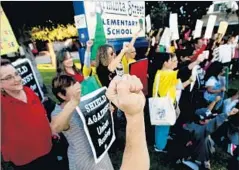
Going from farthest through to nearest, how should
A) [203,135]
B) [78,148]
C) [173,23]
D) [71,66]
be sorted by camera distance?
[173,23] → [203,135] → [71,66] → [78,148]

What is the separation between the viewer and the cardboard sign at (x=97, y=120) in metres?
1.50

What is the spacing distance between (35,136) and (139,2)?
54.3 inches

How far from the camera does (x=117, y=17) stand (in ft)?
7.07

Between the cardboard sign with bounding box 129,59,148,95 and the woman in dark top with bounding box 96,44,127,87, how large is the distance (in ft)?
0.63

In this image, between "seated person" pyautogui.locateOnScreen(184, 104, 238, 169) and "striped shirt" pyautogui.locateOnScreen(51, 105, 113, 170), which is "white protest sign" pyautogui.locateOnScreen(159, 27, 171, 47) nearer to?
"seated person" pyautogui.locateOnScreen(184, 104, 238, 169)

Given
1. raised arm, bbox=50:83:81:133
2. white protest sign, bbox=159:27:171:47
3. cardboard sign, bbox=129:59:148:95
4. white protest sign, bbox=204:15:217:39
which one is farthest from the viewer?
white protest sign, bbox=204:15:217:39

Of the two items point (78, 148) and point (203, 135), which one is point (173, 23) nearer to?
point (203, 135)

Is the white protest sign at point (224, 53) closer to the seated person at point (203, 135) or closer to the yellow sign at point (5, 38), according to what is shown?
the seated person at point (203, 135)

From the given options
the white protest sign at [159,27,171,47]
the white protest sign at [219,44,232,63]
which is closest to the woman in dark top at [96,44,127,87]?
the white protest sign at [159,27,171,47]

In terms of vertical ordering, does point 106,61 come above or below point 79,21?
below

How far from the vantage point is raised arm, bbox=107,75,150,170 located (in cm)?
62

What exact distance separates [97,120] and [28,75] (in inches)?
17.2

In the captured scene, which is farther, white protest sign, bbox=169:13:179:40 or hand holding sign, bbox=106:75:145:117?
white protest sign, bbox=169:13:179:40

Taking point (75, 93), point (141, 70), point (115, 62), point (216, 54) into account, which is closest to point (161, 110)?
point (141, 70)
